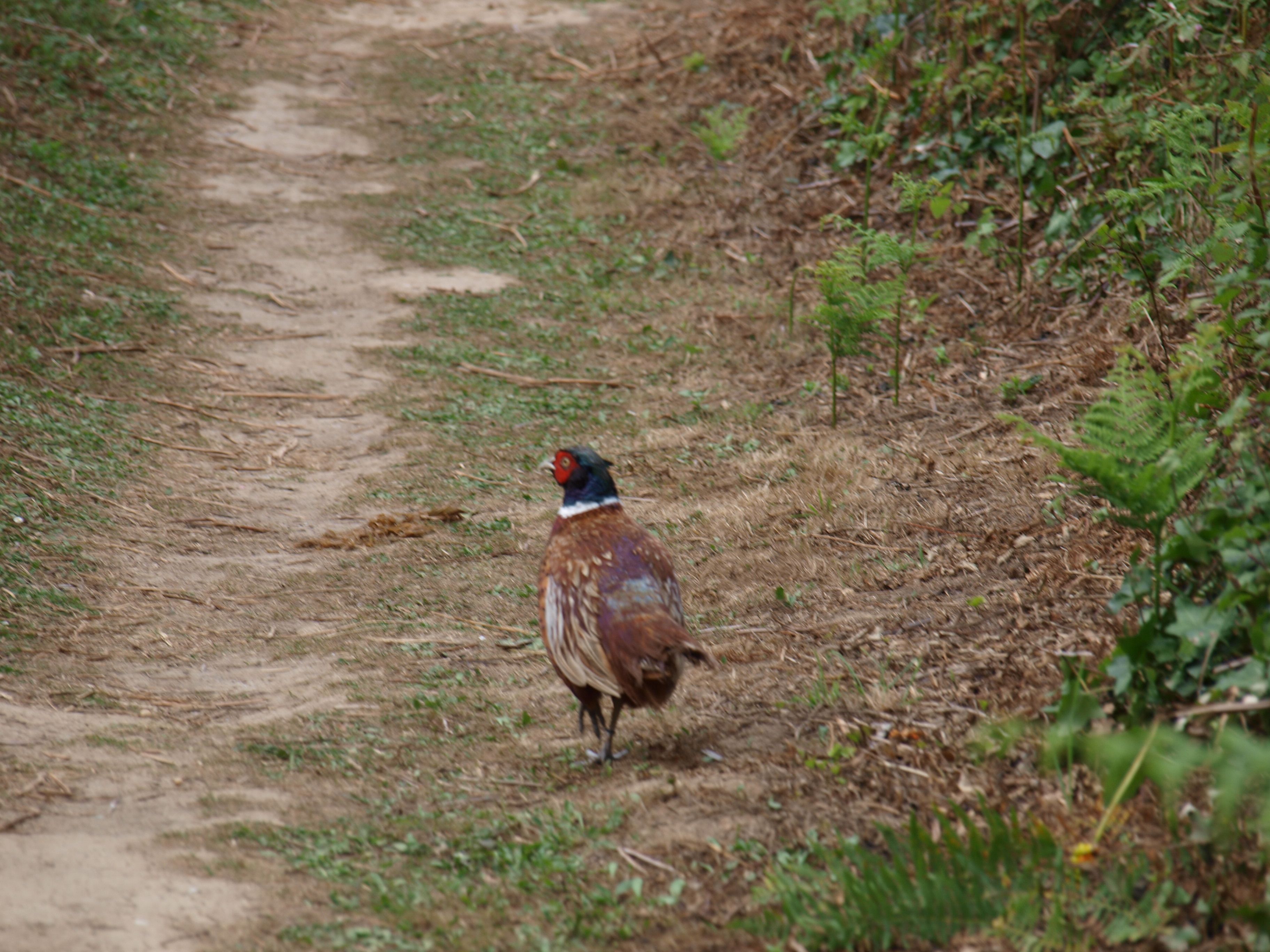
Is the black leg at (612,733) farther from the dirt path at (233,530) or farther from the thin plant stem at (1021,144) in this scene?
the thin plant stem at (1021,144)

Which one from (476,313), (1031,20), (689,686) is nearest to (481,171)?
(476,313)

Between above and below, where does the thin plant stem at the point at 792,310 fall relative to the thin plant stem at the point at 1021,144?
below

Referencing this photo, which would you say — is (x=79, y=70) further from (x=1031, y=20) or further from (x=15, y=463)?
(x=1031, y=20)

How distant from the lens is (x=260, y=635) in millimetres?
5793

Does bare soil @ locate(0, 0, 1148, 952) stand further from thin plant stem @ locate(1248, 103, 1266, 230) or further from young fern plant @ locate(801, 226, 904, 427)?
thin plant stem @ locate(1248, 103, 1266, 230)

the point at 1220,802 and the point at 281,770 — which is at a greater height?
the point at 1220,802

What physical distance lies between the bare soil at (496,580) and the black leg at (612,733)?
10cm

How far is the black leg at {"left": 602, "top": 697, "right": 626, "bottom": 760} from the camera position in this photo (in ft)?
15.1

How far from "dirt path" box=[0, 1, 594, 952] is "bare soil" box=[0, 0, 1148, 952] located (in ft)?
0.07

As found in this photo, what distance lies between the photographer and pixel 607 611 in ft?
14.8

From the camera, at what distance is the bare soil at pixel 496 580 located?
3.96 metres

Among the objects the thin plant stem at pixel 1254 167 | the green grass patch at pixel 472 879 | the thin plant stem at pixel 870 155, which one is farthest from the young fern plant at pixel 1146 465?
the thin plant stem at pixel 870 155

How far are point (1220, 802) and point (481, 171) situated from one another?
11.0 metres

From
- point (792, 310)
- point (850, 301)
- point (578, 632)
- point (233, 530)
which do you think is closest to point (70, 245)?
point (233, 530)
